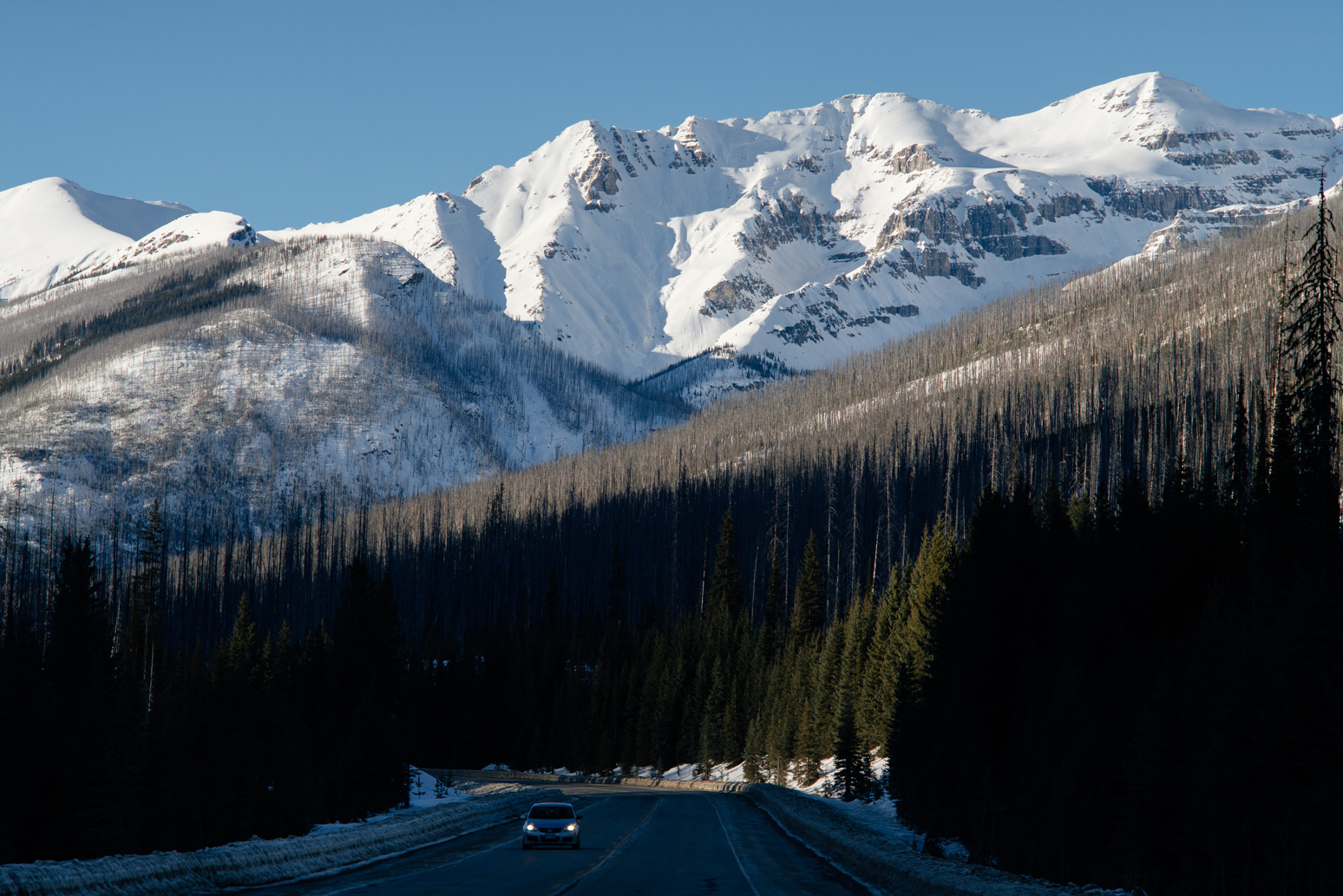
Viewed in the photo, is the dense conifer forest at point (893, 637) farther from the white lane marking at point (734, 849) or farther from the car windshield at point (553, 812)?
the car windshield at point (553, 812)

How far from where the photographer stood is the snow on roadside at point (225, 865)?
54.5 feet

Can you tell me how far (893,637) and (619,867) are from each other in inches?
1578

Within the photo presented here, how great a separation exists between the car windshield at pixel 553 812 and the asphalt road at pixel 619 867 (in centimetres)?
100

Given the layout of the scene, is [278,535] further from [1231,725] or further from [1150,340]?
[1231,725]

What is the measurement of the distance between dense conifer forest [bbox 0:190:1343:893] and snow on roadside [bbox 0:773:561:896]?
41.6 feet

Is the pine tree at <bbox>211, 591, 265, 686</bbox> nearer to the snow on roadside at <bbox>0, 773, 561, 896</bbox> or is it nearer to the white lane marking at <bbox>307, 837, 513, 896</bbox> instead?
the snow on roadside at <bbox>0, 773, 561, 896</bbox>

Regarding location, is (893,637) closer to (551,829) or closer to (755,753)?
(755,753)

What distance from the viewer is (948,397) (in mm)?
158375

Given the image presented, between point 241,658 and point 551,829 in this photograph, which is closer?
point 551,829

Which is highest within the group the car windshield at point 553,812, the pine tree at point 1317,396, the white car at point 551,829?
the pine tree at point 1317,396

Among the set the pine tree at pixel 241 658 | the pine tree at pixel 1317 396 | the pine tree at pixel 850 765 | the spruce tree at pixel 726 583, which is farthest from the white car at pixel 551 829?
the spruce tree at pixel 726 583

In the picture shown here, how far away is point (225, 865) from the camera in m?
21.3

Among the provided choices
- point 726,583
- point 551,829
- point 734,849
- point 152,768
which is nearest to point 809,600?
point 726,583

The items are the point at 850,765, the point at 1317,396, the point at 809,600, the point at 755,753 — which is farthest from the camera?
the point at 809,600
